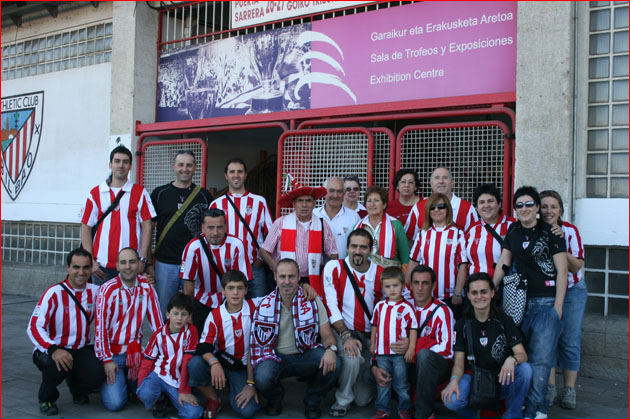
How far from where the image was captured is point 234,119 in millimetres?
8922

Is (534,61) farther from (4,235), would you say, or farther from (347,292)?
(4,235)

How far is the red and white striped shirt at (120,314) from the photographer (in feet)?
16.9

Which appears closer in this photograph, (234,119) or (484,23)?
(484,23)

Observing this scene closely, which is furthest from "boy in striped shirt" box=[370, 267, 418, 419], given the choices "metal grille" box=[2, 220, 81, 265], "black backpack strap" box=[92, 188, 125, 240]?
"metal grille" box=[2, 220, 81, 265]

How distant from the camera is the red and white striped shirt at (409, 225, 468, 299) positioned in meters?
5.24

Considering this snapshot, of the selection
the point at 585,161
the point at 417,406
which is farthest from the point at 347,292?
the point at 585,161

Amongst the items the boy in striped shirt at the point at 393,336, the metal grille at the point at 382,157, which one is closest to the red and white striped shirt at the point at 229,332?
the boy in striped shirt at the point at 393,336

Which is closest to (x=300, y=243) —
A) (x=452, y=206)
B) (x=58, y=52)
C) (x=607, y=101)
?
(x=452, y=206)

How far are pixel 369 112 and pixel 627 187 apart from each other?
115 inches

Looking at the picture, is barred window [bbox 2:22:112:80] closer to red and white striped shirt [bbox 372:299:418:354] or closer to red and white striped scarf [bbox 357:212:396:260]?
red and white striped scarf [bbox 357:212:396:260]

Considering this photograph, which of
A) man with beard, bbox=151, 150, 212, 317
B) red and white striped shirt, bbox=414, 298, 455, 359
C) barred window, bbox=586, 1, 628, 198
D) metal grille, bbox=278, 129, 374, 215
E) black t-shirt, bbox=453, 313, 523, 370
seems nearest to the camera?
black t-shirt, bbox=453, 313, 523, 370

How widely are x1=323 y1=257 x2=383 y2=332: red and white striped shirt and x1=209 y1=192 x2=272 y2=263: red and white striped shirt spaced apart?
1.00 m

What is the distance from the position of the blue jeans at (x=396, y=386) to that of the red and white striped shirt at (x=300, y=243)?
1158 millimetres

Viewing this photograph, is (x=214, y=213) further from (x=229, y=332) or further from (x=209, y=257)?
(x=229, y=332)
